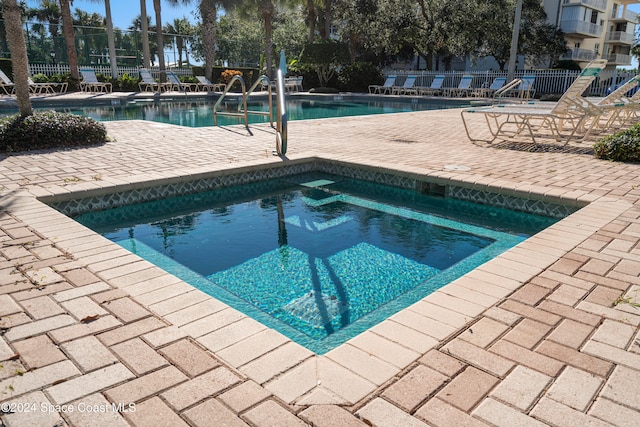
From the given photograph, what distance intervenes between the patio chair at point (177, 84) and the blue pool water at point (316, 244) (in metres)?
17.9

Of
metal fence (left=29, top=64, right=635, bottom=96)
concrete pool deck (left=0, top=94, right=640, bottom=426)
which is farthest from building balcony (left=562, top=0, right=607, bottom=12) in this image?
concrete pool deck (left=0, top=94, right=640, bottom=426)

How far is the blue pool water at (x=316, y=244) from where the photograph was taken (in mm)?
3242

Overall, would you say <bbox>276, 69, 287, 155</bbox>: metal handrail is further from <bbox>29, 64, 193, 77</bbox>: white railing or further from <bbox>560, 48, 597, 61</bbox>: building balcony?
<bbox>560, 48, 597, 61</bbox>: building balcony

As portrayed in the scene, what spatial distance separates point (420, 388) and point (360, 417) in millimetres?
295

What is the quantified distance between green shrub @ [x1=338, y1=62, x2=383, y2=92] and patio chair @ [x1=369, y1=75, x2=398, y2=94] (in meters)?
0.65

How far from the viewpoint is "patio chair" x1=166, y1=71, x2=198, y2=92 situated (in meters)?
22.0

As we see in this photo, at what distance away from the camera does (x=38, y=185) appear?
4.91m

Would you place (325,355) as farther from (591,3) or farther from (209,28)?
(591,3)

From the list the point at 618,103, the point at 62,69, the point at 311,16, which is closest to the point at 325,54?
the point at 311,16

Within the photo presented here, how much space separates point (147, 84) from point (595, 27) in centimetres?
3172

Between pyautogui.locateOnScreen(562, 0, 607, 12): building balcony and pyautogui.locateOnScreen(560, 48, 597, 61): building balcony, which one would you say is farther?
pyautogui.locateOnScreen(560, 48, 597, 61): building balcony

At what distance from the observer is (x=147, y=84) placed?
2183 cm

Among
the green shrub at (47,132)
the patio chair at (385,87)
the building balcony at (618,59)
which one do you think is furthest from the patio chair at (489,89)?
the building balcony at (618,59)

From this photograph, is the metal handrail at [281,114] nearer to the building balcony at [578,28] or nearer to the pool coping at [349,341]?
the pool coping at [349,341]
